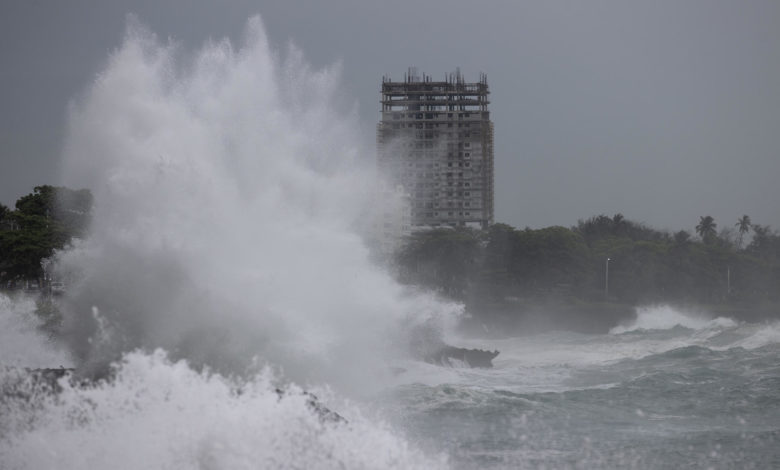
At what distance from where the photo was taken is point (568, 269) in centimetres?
8419

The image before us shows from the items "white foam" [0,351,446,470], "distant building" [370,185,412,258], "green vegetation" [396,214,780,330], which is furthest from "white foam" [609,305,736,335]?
"white foam" [0,351,446,470]

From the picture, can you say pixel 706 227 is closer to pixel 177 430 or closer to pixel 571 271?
pixel 571 271

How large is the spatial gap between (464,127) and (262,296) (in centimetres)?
10548

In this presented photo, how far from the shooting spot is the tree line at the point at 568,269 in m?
82.2

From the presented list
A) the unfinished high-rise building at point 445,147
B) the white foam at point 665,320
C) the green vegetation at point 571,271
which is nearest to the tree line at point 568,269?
the green vegetation at point 571,271

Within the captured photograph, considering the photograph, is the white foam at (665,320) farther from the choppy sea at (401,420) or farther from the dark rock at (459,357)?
the choppy sea at (401,420)

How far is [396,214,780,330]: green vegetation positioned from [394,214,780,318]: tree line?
0.09m

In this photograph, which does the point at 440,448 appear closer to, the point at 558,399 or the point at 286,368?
the point at 286,368

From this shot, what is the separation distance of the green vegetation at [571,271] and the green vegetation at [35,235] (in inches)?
1490

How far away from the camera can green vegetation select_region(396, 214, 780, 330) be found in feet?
265

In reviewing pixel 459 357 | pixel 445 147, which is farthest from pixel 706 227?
pixel 459 357

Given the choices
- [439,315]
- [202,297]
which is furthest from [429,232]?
[202,297]

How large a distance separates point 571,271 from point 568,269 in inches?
13.0

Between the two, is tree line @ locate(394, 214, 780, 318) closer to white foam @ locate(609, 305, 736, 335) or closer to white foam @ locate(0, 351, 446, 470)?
white foam @ locate(609, 305, 736, 335)
